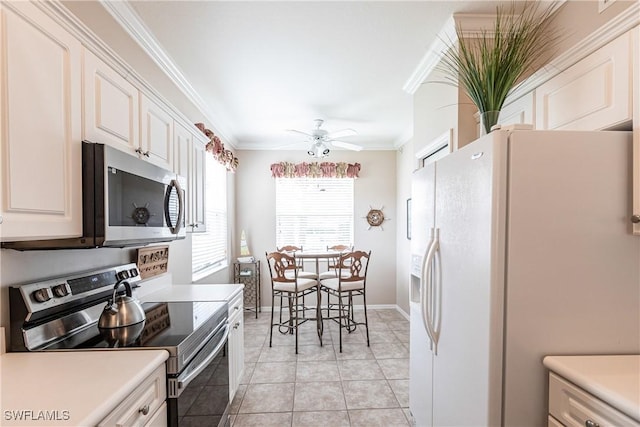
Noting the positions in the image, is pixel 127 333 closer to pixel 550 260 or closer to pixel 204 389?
pixel 204 389

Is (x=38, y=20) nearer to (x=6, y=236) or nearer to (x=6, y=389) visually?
(x=6, y=236)

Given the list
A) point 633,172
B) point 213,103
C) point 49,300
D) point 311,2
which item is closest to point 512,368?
point 633,172

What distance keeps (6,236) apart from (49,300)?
54cm

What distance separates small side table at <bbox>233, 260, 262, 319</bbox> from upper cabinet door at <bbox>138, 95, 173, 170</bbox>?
281cm

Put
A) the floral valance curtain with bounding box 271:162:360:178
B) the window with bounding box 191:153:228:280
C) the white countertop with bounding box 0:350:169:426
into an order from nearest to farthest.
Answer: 1. the white countertop with bounding box 0:350:169:426
2. the window with bounding box 191:153:228:280
3. the floral valance curtain with bounding box 271:162:360:178

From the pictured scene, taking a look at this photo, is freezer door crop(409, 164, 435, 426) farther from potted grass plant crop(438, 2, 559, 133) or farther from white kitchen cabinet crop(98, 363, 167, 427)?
white kitchen cabinet crop(98, 363, 167, 427)

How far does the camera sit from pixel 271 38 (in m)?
2.02

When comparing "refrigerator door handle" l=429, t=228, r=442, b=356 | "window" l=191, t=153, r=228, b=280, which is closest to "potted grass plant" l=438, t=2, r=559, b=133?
"refrigerator door handle" l=429, t=228, r=442, b=356

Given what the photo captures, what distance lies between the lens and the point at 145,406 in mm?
1065

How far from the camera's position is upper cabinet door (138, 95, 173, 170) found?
1.60 m

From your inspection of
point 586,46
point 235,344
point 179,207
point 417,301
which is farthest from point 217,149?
point 586,46

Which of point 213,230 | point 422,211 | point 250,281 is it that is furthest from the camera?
point 250,281

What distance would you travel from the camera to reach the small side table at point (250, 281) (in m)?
4.50

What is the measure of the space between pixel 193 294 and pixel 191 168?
0.96 m
